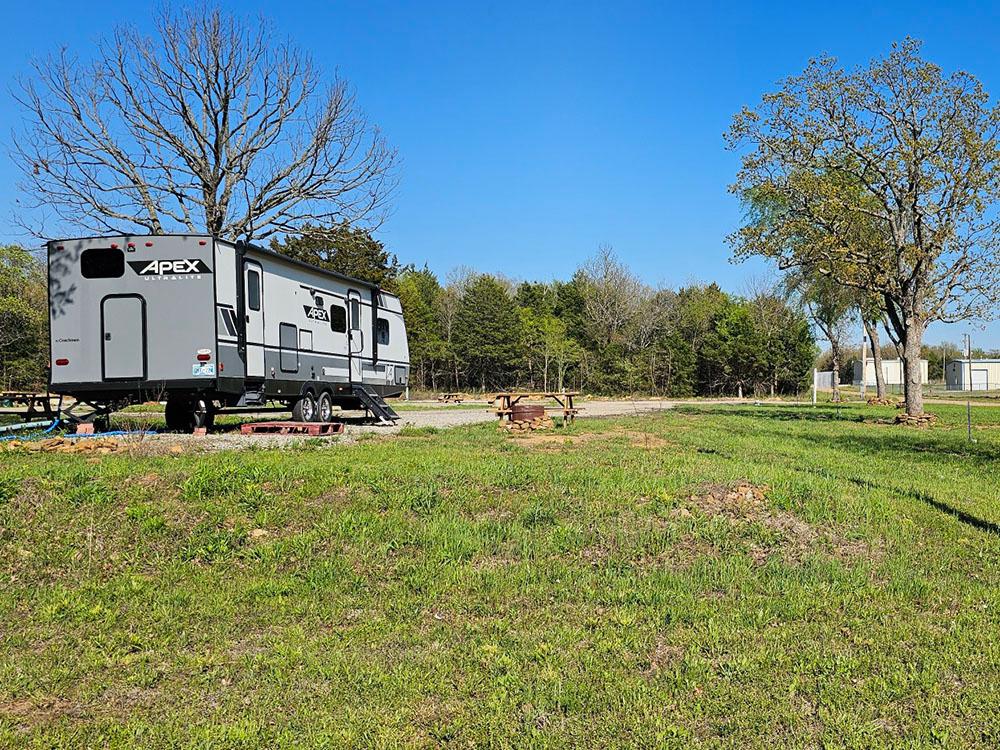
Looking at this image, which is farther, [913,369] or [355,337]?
[913,369]

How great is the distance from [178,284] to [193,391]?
172 cm

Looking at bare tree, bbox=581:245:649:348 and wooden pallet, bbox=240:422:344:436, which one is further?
bare tree, bbox=581:245:649:348

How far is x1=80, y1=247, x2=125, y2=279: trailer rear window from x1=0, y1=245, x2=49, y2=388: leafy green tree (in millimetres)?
31850

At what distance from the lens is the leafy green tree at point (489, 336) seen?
176 ft

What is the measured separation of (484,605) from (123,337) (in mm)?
9546

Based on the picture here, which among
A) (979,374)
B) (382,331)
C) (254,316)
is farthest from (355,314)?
(979,374)

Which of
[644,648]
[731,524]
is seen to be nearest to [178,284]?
[731,524]

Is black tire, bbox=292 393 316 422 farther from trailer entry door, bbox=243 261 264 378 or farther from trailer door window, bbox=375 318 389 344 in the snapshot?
trailer door window, bbox=375 318 389 344

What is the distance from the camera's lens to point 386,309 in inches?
786

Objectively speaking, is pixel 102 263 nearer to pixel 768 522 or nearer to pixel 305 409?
pixel 305 409

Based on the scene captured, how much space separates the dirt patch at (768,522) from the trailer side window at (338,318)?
35.2ft

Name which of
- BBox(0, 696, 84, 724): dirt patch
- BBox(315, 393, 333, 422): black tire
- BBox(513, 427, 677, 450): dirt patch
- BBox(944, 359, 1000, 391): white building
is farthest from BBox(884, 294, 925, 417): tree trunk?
BBox(944, 359, 1000, 391): white building

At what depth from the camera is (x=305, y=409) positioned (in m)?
15.8

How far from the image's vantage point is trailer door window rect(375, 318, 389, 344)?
63.3 ft
